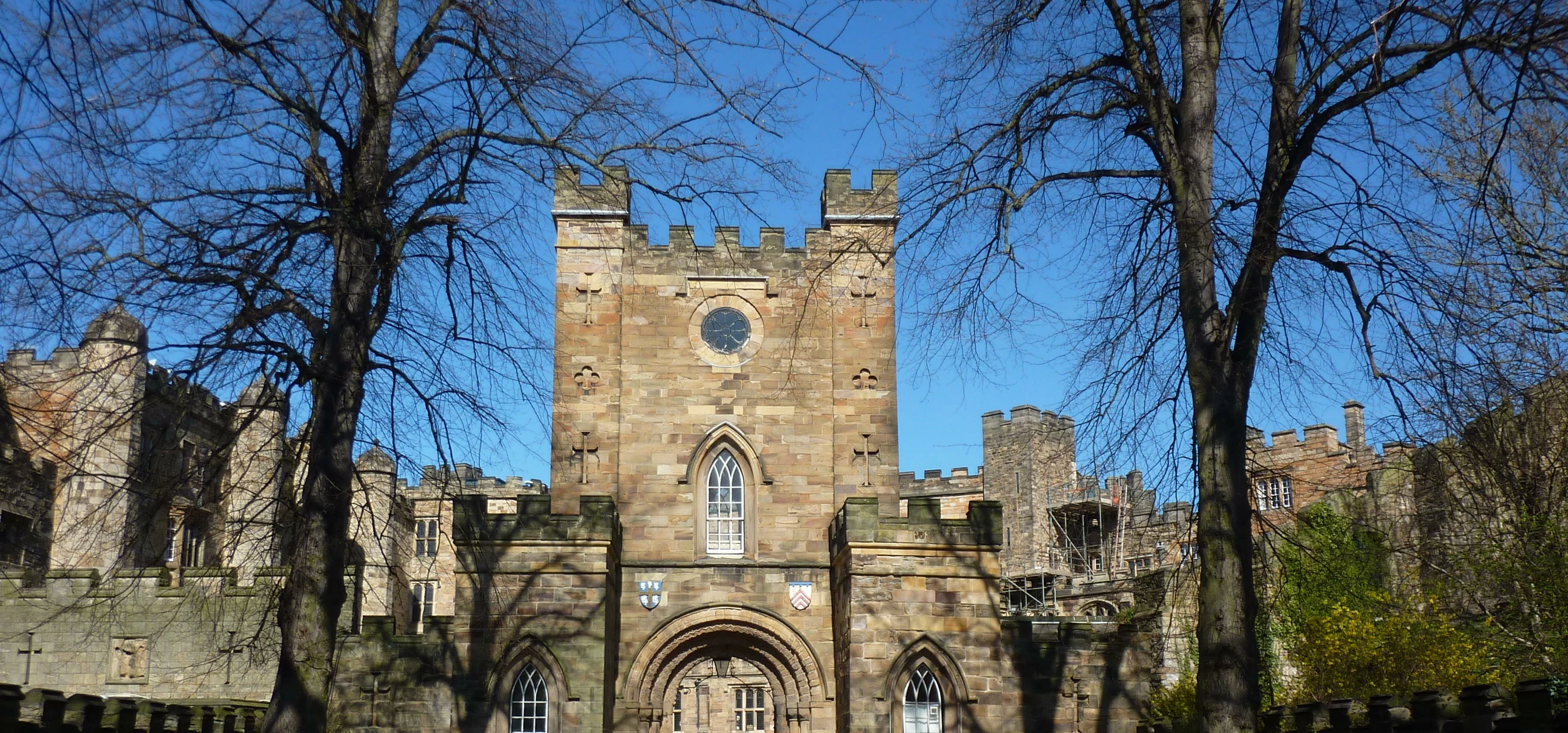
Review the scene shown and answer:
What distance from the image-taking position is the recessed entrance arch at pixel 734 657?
68.6ft

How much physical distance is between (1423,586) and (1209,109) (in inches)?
572

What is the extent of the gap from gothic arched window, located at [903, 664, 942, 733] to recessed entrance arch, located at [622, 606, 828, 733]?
190cm

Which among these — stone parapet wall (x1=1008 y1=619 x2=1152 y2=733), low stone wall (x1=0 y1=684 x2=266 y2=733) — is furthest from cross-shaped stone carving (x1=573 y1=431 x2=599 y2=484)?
stone parapet wall (x1=1008 y1=619 x2=1152 y2=733)

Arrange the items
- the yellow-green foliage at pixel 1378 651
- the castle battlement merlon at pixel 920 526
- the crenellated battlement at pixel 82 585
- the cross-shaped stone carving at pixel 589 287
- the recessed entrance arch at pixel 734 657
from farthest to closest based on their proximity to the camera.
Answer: the crenellated battlement at pixel 82 585 < the cross-shaped stone carving at pixel 589 287 < the yellow-green foliage at pixel 1378 651 < the recessed entrance arch at pixel 734 657 < the castle battlement merlon at pixel 920 526

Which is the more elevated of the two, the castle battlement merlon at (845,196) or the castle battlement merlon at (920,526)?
the castle battlement merlon at (845,196)

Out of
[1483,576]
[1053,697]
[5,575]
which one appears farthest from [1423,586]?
[5,575]

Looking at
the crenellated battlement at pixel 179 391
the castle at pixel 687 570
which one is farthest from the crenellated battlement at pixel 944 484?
the crenellated battlement at pixel 179 391

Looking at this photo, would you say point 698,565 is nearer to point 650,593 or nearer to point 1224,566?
point 650,593

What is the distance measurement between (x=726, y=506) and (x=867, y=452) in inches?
96.3

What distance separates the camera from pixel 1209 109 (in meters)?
9.95

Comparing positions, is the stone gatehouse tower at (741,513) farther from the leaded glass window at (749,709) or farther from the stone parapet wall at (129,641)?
the leaded glass window at (749,709)

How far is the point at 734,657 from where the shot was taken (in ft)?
71.9

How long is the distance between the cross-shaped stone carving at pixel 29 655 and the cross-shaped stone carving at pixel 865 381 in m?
17.3

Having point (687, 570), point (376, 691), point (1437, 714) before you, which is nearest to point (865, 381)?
point (687, 570)
